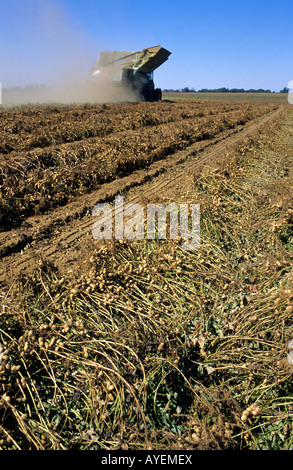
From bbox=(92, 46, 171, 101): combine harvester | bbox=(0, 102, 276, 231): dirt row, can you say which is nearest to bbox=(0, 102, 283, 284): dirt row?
bbox=(0, 102, 276, 231): dirt row

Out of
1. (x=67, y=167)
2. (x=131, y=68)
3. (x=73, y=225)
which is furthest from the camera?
(x=131, y=68)

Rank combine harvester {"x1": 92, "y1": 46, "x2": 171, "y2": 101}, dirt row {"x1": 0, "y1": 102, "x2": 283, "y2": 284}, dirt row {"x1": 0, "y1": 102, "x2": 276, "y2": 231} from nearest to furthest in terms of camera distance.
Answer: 1. dirt row {"x1": 0, "y1": 102, "x2": 283, "y2": 284}
2. dirt row {"x1": 0, "y1": 102, "x2": 276, "y2": 231}
3. combine harvester {"x1": 92, "y1": 46, "x2": 171, "y2": 101}

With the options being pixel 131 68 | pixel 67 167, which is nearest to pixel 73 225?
pixel 67 167

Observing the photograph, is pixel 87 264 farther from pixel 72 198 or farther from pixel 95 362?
pixel 72 198

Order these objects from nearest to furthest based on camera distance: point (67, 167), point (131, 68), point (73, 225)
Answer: point (73, 225), point (67, 167), point (131, 68)

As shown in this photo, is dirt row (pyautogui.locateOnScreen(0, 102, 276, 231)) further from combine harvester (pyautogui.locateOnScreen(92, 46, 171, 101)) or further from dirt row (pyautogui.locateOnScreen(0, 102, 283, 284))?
combine harvester (pyautogui.locateOnScreen(92, 46, 171, 101))

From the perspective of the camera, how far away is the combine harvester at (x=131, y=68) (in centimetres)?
2347

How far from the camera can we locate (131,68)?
938 inches

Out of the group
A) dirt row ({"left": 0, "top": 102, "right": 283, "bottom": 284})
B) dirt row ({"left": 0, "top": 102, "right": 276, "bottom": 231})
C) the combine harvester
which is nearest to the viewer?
dirt row ({"left": 0, "top": 102, "right": 283, "bottom": 284})

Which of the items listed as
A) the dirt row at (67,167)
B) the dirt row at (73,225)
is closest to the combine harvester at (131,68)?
the dirt row at (67,167)

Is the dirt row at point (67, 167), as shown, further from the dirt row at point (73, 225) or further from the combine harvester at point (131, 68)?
the combine harvester at point (131, 68)

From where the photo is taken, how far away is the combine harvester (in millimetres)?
23469

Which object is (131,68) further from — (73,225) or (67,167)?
(73,225)
